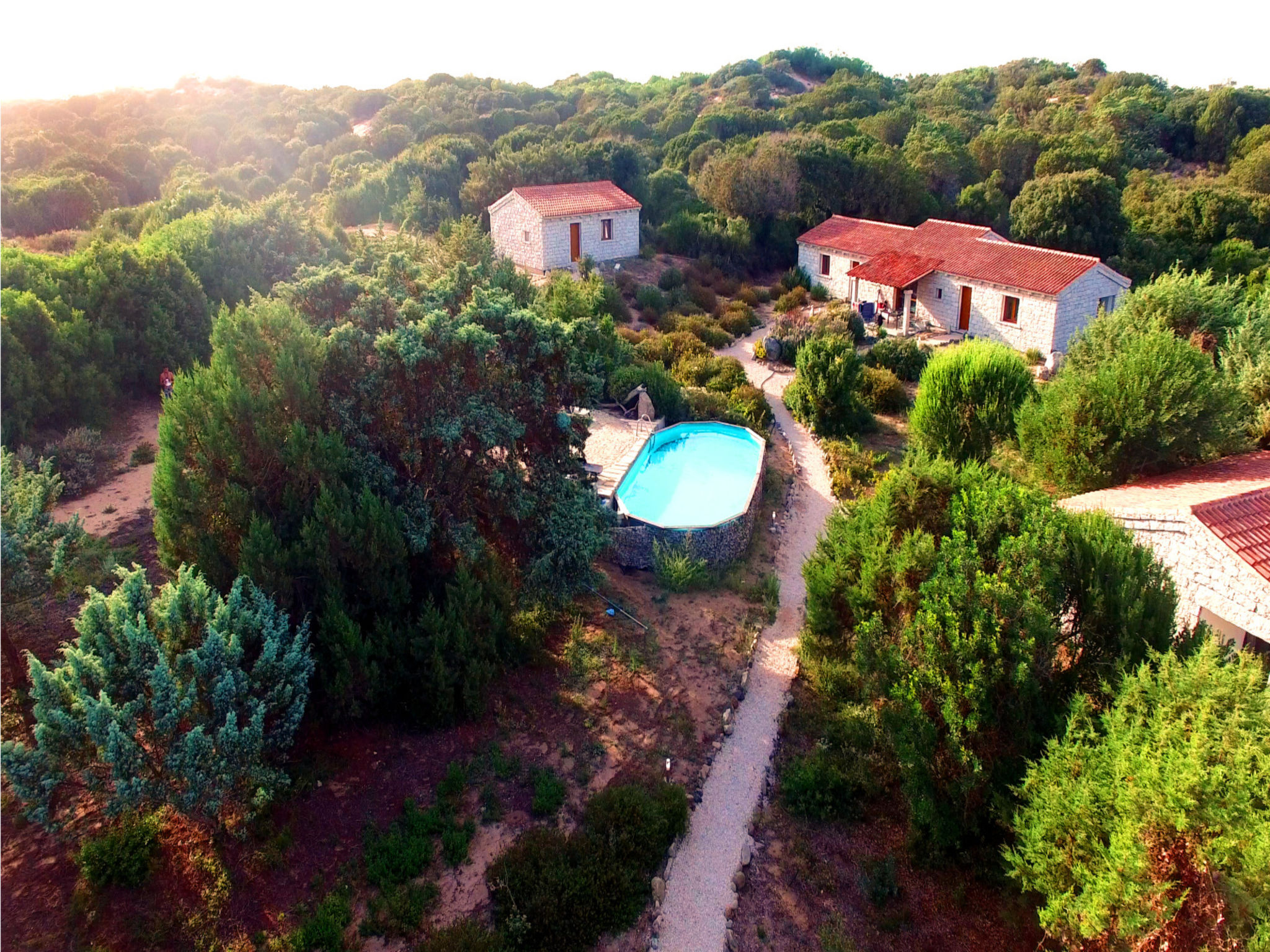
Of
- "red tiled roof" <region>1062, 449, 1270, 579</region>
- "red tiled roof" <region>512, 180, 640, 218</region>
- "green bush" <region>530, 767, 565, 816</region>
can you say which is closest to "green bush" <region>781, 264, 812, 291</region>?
"red tiled roof" <region>512, 180, 640, 218</region>

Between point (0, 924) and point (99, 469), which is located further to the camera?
point (99, 469)

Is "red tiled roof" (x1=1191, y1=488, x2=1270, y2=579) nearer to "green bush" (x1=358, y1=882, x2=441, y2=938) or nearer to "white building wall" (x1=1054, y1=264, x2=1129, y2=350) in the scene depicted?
"green bush" (x1=358, y1=882, x2=441, y2=938)

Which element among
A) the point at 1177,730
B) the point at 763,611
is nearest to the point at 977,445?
the point at 763,611

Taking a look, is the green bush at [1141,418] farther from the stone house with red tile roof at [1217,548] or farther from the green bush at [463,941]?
the green bush at [463,941]

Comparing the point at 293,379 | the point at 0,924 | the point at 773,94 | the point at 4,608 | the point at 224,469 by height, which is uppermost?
the point at 773,94

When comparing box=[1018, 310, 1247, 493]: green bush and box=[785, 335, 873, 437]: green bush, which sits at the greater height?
box=[1018, 310, 1247, 493]: green bush

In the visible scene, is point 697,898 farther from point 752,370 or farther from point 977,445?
point 752,370
